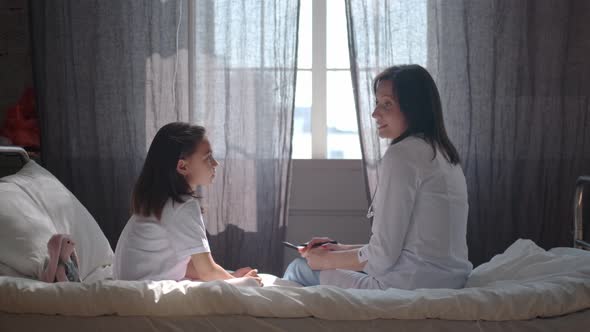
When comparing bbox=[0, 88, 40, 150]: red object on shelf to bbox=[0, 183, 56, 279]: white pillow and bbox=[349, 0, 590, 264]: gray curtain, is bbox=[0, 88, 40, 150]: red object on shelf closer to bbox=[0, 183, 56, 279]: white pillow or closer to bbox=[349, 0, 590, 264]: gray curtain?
bbox=[0, 183, 56, 279]: white pillow

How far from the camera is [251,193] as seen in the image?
3.28 m

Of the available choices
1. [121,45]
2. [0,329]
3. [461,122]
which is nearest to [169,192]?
[0,329]

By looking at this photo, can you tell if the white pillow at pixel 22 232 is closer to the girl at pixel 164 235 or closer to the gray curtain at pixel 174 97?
the girl at pixel 164 235

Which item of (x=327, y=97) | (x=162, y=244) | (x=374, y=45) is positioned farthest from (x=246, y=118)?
(x=162, y=244)

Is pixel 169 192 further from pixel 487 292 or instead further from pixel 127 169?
pixel 127 169

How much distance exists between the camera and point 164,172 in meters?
2.15

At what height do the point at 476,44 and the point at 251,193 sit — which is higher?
the point at 476,44

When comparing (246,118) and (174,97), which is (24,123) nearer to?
(174,97)

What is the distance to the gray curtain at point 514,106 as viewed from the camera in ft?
10.6

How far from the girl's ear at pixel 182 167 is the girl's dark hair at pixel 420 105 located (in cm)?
69

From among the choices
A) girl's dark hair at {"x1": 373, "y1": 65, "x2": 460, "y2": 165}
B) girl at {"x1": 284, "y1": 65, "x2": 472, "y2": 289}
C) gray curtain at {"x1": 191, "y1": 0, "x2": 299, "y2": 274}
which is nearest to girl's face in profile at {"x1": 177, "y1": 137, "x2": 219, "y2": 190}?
girl at {"x1": 284, "y1": 65, "x2": 472, "y2": 289}

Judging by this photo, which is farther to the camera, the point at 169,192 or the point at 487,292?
the point at 169,192

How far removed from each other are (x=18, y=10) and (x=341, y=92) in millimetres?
1634

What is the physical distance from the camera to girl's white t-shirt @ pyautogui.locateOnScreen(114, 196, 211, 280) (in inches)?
80.4
